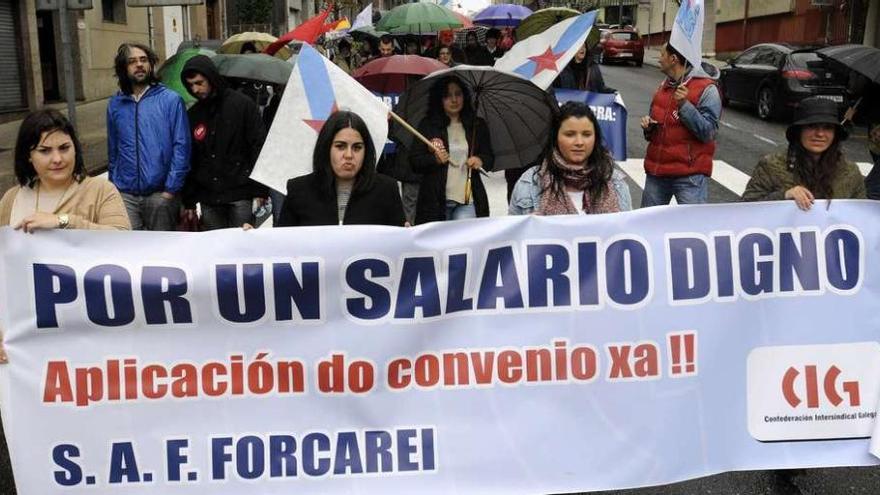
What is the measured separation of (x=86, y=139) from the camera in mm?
15281

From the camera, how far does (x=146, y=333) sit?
11.4 feet

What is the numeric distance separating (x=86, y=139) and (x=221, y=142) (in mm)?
10592

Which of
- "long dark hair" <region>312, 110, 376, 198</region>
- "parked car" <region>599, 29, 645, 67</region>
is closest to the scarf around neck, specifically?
"long dark hair" <region>312, 110, 376, 198</region>

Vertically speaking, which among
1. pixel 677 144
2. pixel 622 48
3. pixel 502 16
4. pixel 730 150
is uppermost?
pixel 502 16

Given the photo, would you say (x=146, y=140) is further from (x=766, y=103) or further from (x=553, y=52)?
(x=766, y=103)

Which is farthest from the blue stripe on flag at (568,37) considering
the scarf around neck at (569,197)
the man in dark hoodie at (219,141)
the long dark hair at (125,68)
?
the scarf around neck at (569,197)

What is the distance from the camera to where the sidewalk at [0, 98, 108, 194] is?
1215cm

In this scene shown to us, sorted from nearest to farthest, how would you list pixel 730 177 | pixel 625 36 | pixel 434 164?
pixel 434 164, pixel 730 177, pixel 625 36

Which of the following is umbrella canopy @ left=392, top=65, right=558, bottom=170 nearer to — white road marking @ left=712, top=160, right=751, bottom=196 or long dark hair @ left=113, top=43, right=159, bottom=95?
long dark hair @ left=113, top=43, right=159, bottom=95

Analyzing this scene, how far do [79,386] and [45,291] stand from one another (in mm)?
381

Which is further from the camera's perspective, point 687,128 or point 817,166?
point 687,128

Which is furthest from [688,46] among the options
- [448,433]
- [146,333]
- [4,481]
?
[4,481]

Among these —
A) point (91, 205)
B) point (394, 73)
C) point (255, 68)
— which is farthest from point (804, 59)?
point (91, 205)

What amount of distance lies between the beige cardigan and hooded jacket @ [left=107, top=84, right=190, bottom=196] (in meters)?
1.63
